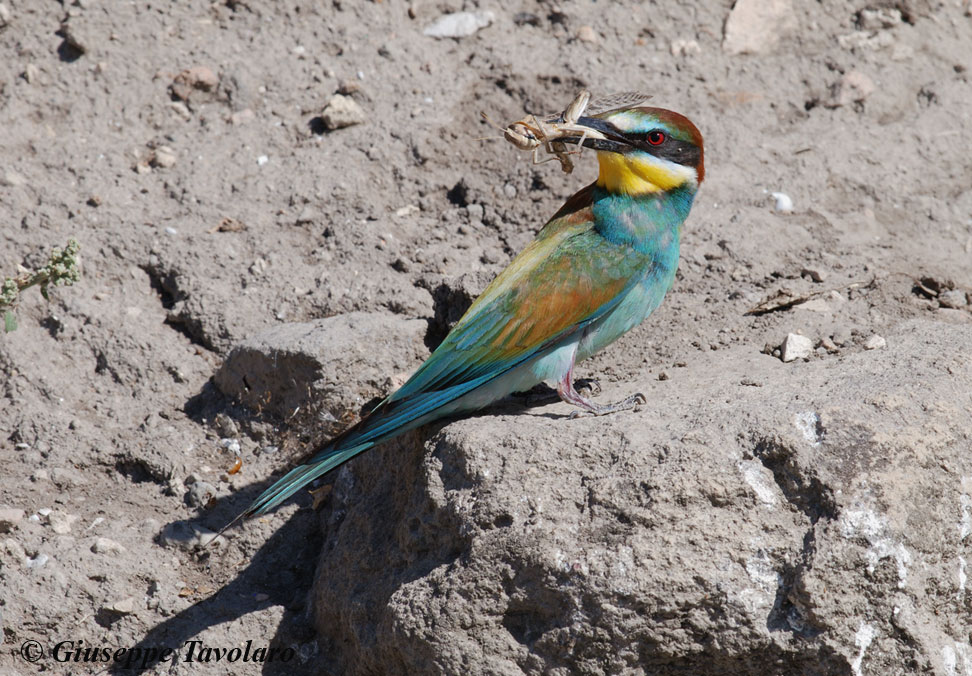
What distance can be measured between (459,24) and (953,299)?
2.40m

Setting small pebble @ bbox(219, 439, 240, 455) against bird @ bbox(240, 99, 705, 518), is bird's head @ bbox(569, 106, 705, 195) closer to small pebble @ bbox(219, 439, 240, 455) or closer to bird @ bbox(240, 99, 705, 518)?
bird @ bbox(240, 99, 705, 518)

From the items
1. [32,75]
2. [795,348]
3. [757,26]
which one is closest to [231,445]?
[795,348]

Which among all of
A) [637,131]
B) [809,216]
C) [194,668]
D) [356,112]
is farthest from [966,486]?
[356,112]

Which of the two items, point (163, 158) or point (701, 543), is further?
point (163, 158)

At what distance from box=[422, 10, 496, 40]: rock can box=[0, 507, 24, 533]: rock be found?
105 inches

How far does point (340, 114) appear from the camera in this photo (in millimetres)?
4105

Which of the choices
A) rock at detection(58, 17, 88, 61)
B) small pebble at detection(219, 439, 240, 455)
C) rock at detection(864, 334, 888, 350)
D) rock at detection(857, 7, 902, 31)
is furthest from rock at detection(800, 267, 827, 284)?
rock at detection(58, 17, 88, 61)

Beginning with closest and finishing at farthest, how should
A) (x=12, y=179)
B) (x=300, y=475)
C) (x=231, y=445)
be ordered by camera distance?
(x=300, y=475) → (x=231, y=445) → (x=12, y=179)

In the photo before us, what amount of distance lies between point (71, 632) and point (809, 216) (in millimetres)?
2919

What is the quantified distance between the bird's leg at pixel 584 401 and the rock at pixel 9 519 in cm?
164

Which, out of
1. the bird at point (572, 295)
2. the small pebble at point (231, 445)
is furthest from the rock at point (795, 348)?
the small pebble at point (231, 445)

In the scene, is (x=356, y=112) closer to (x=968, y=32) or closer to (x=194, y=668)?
(x=194, y=668)

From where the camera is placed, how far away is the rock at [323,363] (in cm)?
318

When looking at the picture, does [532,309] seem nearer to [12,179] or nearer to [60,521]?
[60,521]
